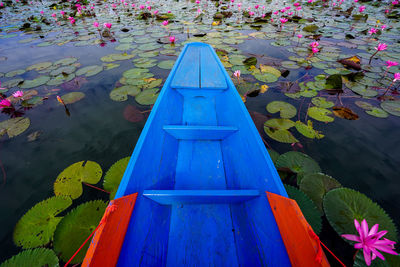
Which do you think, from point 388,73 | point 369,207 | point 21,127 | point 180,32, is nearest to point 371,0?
point 388,73

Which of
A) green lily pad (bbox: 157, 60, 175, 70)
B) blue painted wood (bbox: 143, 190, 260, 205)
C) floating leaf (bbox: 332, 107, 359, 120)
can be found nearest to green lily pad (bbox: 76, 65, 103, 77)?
green lily pad (bbox: 157, 60, 175, 70)

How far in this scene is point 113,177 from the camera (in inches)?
61.4

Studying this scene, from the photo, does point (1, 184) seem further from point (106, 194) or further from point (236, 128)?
point (236, 128)

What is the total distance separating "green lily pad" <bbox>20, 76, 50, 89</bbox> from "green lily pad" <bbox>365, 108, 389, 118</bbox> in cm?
585

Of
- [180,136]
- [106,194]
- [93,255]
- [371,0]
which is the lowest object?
[106,194]

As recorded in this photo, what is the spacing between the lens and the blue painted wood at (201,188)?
962mm

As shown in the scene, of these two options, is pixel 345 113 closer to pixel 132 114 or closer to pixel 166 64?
pixel 132 114

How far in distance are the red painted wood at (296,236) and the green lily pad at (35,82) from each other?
443 centimetres

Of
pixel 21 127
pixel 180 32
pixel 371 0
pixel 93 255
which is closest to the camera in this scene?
pixel 93 255

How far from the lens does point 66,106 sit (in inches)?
99.4

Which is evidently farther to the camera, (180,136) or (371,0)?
(371,0)

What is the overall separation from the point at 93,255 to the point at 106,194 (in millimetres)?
992

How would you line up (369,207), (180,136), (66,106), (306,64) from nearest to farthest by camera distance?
(369,207) < (180,136) < (66,106) < (306,64)

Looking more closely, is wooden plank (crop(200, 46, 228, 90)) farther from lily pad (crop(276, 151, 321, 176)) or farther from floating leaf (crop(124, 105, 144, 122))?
lily pad (crop(276, 151, 321, 176))
